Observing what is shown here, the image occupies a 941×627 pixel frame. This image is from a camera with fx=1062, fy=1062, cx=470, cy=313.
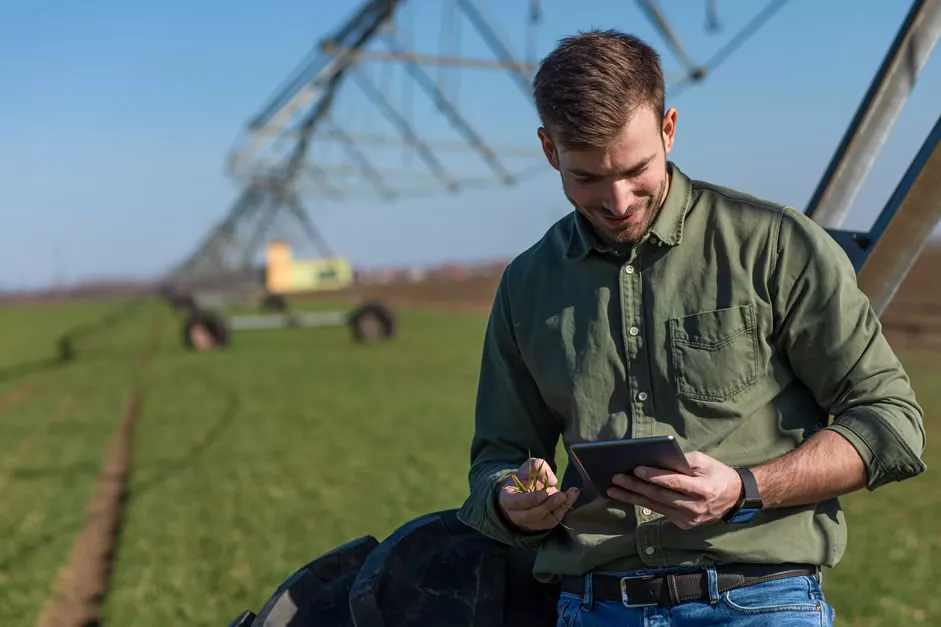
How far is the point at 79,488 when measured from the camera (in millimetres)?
8469

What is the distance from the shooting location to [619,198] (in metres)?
1.94

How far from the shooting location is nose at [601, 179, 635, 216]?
76.2 inches

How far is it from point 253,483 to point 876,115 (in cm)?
699

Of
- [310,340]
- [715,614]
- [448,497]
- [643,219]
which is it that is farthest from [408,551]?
[310,340]

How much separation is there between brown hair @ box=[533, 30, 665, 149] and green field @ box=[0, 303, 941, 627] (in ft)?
12.6

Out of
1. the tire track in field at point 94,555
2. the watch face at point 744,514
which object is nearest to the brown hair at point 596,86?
the watch face at point 744,514

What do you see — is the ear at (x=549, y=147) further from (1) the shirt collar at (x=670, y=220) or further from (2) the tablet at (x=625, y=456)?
(2) the tablet at (x=625, y=456)

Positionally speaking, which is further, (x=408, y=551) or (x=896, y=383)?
(x=408, y=551)

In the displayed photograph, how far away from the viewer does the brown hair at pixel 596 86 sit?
1847mm

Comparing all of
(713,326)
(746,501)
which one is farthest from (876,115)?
(746,501)

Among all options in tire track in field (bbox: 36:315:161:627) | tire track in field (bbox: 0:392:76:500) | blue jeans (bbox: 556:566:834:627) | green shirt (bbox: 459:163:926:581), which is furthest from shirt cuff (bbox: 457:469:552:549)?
tire track in field (bbox: 0:392:76:500)

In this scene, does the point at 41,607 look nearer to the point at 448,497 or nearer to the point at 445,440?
the point at 448,497

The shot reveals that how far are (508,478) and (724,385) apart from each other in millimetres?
461

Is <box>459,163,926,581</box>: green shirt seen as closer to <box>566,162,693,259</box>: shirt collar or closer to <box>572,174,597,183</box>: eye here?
<box>566,162,693,259</box>: shirt collar
